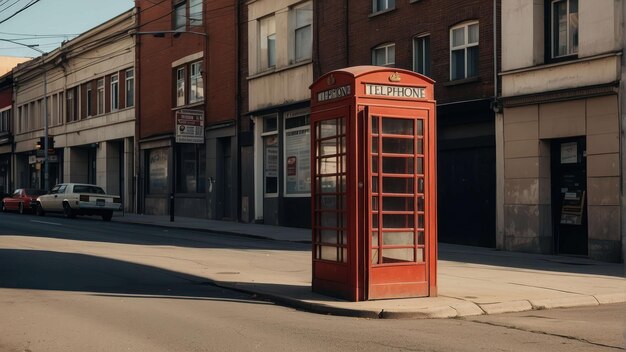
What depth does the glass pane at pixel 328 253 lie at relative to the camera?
468 inches

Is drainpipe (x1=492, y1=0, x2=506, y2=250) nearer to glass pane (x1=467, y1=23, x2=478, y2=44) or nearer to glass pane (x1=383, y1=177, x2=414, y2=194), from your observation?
glass pane (x1=467, y1=23, x2=478, y2=44)

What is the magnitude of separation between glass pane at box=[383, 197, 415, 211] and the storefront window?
29653mm

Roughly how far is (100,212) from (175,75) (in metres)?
7.62

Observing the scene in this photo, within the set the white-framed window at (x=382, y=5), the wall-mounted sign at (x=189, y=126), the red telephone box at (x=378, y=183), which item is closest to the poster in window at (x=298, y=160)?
the white-framed window at (x=382, y=5)

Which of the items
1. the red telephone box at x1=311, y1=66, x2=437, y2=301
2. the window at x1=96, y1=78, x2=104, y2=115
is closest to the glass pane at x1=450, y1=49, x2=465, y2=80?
the red telephone box at x1=311, y1=66, x2=437, y2=301

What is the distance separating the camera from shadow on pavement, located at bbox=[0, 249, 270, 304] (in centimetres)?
1280

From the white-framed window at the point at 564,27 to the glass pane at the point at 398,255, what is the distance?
1074cm

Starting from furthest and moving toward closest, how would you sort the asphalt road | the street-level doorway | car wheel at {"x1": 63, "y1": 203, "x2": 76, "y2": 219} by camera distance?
car wheel at {"x1": 63, "y1": 203, "x2": 76, "y2": 219}
the street-level doorway
the asphalt road

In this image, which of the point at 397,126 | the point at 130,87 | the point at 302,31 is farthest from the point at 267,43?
the point at 397,126

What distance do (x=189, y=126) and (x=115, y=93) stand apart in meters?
13.5

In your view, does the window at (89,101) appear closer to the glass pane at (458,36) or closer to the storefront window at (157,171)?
the storefront window at (157,171)

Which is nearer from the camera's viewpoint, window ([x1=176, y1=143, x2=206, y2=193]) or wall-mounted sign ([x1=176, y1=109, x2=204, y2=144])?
wall-mounted sign ([x1=176, y1=109, x2=204, y2=144])

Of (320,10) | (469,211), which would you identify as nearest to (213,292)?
(469,211)

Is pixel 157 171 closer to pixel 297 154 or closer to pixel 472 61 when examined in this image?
pixel 297 154
